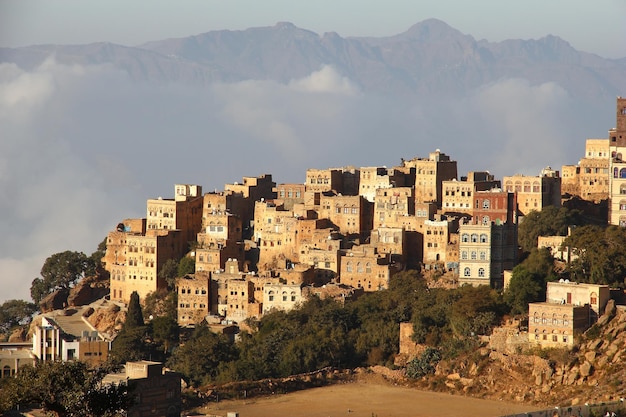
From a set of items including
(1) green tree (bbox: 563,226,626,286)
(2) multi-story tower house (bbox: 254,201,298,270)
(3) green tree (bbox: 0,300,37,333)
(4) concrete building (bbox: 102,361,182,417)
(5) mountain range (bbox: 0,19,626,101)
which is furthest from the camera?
(5) mountain range (bbox: 0,19,626,101)

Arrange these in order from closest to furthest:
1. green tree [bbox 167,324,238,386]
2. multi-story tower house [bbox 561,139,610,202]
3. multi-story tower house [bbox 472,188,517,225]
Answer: green tree [bbox 167,324,238,386], multi-story tower house [bbox 472,188,517,225], multi-story tower house [bbox 561,139,610,202]

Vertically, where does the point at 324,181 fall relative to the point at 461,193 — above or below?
above

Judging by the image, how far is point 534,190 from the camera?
6169 centimetres

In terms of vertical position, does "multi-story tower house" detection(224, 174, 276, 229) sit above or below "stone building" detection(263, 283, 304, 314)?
above

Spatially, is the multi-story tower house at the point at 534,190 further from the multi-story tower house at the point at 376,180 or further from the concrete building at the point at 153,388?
the concrete building at the point at 153,388

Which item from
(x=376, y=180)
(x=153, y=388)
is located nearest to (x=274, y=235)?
(x=376, y=180)

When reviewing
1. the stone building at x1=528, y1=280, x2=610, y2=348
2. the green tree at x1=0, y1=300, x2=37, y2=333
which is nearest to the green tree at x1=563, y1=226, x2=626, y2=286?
the stone building at x1=528, y1=280, x2=610, y2=348

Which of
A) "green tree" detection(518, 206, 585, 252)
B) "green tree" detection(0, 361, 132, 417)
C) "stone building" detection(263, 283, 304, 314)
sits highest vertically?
"green tree" detection(518, 206, 585, 252)

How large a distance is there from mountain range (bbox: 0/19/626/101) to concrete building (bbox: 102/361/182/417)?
3553 inches

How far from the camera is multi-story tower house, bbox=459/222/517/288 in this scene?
5659cm

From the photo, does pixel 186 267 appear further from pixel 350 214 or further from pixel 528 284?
pixel 528 284

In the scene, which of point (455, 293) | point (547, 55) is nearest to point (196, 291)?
point (455, 293)

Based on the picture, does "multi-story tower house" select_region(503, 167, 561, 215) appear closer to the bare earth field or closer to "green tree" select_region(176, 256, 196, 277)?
the bare earth field

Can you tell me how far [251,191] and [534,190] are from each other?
506 inches
